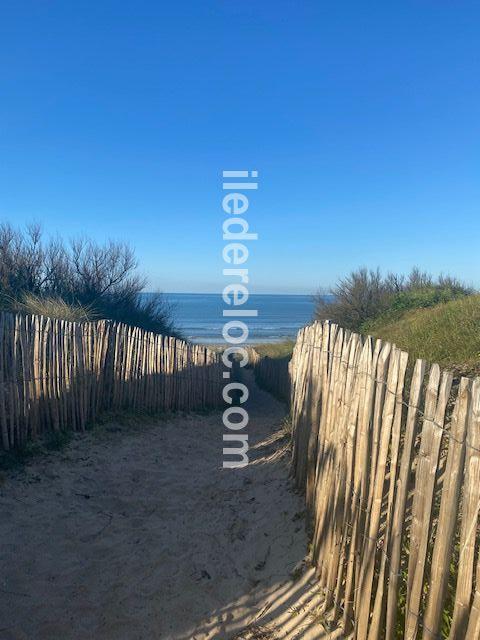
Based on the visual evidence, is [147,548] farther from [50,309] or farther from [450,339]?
[50,309]

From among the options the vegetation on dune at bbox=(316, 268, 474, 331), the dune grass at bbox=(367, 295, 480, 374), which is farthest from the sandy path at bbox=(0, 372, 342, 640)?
the vegetation on dune at bbox=(316, 268, 474, 331)

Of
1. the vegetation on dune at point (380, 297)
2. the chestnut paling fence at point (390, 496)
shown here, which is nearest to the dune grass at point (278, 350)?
the vegetation on dune at point (380, 297)

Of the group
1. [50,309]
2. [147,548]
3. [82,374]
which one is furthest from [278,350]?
[147,548]

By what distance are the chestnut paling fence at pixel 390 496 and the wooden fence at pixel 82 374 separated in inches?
143

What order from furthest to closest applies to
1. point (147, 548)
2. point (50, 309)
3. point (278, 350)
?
point (278, 350) < point (50, 309) < point (147, 548)

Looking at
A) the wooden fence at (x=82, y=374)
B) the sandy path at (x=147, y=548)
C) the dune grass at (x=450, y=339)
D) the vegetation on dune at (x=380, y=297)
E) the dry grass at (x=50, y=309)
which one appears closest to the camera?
the sandy path at (x=147, y=548)

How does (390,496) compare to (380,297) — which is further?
(380,297)

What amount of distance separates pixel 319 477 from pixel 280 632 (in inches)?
42.3

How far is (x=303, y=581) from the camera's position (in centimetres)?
357

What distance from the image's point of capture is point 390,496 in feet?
8.28

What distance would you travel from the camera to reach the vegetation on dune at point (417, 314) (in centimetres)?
739

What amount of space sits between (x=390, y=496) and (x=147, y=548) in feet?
9.03

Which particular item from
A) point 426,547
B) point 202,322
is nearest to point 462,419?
point 426,547

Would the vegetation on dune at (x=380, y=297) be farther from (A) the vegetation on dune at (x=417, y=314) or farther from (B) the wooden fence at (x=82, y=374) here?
(B) the wooden fence at (x=82, y=374)
